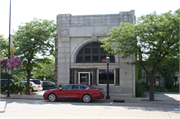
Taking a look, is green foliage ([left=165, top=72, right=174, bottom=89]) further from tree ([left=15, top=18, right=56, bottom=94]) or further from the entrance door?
tree ([left=15, top=18, right=56, bottom=94])

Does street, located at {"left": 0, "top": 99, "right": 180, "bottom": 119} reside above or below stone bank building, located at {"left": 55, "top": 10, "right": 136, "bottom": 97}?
below

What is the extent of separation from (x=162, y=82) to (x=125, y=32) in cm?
1763

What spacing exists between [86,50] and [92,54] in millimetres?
755

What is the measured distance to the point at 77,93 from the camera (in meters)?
15.5

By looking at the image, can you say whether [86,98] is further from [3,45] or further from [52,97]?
[3,45]

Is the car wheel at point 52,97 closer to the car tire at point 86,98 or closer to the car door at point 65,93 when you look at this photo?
the car door at point 65,93

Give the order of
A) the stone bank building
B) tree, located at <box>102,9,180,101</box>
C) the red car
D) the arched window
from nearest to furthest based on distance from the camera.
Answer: tree, located at <box>102,9,180,101</box>, the red car, the stone bank building, the arched window

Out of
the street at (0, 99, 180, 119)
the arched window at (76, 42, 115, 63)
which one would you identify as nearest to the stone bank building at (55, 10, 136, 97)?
the arched window at (76, 42, 115, 63)

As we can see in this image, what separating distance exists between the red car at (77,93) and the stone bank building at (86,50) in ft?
13.6

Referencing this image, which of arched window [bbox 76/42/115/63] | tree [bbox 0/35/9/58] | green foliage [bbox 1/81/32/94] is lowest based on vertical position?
green foliage [bbox 1/81/32/94]

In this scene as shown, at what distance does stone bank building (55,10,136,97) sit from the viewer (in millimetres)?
19703

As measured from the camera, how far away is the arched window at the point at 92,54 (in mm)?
20188

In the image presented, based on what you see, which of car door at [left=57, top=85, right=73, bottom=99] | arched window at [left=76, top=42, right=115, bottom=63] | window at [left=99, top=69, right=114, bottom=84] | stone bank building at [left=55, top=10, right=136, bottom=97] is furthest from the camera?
arched window at [left=76, top=42, right=115, bottom=63]

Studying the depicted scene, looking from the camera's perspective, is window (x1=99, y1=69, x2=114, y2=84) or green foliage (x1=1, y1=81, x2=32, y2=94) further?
green foliage (x1=1, y1=81, x2=32, y2=94)
